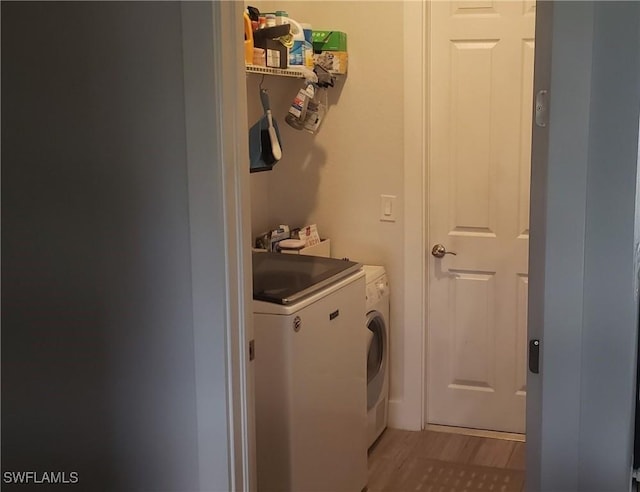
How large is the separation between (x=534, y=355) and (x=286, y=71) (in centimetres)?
192

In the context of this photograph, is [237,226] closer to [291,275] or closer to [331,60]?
[291,275]

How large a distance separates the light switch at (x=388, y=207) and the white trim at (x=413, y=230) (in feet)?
0.20

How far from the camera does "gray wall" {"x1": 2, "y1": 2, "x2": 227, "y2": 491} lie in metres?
1.78

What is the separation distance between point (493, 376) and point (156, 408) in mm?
2109

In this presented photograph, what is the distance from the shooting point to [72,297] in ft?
6.24

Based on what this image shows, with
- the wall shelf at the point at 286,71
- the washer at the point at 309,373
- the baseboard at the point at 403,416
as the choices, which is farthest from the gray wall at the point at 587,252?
the baseboard at the point at 403,416

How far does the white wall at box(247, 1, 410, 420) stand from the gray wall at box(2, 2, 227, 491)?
5.57ft

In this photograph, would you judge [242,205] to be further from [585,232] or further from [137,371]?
[585,232]

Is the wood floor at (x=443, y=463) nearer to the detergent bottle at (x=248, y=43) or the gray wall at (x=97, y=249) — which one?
the gray wall at (x=97, y=249)

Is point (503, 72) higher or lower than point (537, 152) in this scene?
higher

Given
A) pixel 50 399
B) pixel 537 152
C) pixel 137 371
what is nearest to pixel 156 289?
pixel 137 371

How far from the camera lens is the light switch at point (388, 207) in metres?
3.53

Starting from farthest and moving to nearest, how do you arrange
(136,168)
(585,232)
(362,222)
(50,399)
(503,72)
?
(362,222) < (503,72) < (50,399) < (136,168) < (585,232)

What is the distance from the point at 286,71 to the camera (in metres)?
3.12
